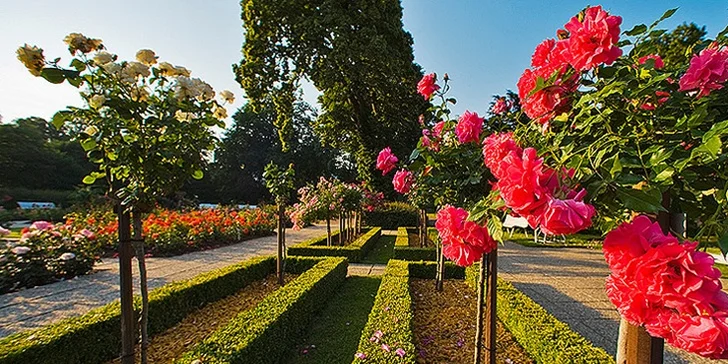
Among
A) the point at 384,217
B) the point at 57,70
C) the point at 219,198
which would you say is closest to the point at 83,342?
the point at 57,70

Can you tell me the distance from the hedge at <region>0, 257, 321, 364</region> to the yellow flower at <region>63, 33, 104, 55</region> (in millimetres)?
2126

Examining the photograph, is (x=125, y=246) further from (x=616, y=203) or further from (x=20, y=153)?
(x=20, y=153)

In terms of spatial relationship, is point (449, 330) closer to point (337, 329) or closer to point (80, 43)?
point (337, 329)

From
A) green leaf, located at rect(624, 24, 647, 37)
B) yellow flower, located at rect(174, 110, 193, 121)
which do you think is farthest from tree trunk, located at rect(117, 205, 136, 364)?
green leaf, located at rect(624, 24, 647, 37)

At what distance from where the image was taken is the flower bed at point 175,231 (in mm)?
7945

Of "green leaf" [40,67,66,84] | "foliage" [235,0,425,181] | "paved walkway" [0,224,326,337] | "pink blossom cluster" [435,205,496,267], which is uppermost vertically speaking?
"foliage" [235,0,425,181]

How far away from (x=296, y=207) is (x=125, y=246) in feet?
20.3

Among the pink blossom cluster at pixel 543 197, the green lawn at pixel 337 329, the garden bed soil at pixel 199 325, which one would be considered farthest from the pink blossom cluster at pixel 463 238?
the garden bed soil at pixel 199 325

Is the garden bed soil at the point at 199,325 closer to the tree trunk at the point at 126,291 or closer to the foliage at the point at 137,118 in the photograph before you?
the tree trunk at the point at 126,291

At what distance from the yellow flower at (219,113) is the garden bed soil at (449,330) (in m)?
2.39

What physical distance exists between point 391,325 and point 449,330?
0.87 m

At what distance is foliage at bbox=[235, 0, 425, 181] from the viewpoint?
10992 mm

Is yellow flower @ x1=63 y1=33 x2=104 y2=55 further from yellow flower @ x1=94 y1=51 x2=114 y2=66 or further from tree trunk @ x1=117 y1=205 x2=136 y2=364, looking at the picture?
tree trunk @ x1=117 y1=205 x2=136 y2=364

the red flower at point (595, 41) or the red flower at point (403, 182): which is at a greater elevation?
the red flower at point (595, 41)
